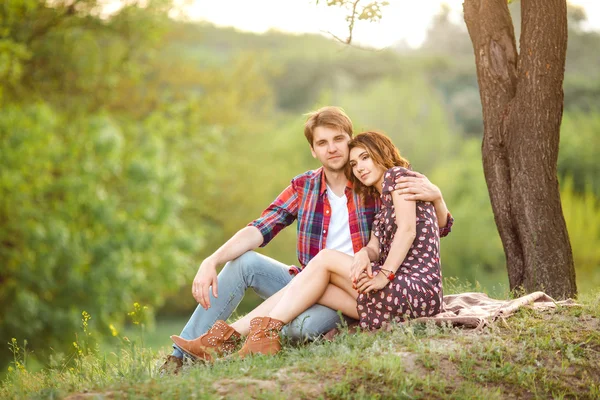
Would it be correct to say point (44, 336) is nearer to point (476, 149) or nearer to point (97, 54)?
point (97, 54)

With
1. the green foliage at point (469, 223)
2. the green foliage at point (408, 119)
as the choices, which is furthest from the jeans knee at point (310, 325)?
the green foliage at point (408, 119)

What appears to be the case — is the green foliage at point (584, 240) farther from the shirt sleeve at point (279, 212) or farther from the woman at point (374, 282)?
the woman at point (374, 282)

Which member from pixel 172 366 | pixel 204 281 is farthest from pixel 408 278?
pixel 172 366

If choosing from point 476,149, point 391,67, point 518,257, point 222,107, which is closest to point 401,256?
point 518,257

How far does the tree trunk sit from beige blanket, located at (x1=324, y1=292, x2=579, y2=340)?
50 centimetres

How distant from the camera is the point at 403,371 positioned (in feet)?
11.0

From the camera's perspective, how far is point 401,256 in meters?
3.95

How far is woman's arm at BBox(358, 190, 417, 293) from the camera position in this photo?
3877mm

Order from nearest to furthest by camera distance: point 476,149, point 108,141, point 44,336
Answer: point 44,336 → point 108,141 → point 476,149

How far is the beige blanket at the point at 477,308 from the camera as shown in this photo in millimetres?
3953

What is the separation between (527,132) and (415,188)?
4.89ft

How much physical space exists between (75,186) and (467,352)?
10652 mm

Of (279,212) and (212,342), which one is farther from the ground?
(279,212)

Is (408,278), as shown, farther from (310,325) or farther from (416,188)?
→ (310,325)
